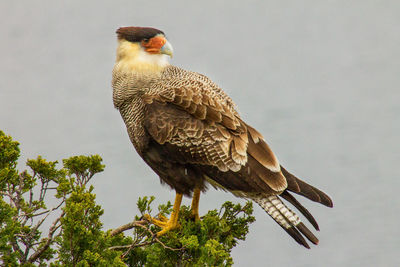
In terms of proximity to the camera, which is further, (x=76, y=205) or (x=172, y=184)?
(x=172, y=184)

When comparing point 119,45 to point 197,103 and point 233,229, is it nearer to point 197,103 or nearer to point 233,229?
point 197,103

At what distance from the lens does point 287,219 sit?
16.9 ft

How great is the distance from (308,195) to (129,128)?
167 centimetres

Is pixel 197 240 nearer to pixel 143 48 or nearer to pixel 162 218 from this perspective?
pixel 162 218

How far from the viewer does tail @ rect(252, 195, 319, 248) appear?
16.8 feet

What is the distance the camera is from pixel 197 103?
5348 mm

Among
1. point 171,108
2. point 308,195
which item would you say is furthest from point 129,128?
point 308,195

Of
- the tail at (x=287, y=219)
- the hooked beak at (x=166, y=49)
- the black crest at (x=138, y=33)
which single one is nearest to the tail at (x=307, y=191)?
the tail at (x=287, y=219)

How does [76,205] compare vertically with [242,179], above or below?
below

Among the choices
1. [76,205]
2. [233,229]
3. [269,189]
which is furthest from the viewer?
[233,229]

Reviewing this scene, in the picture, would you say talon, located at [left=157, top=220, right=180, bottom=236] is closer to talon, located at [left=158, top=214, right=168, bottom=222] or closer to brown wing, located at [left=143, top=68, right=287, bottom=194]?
talon, located at [left=158, top=214, right=168, bottom=222]

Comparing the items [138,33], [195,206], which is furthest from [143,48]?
[195,206]

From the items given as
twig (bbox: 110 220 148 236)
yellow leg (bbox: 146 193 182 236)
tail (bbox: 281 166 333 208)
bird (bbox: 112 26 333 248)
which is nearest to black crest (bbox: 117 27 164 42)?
bird (bbox: 112 26 333 248)

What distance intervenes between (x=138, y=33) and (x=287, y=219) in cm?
209
